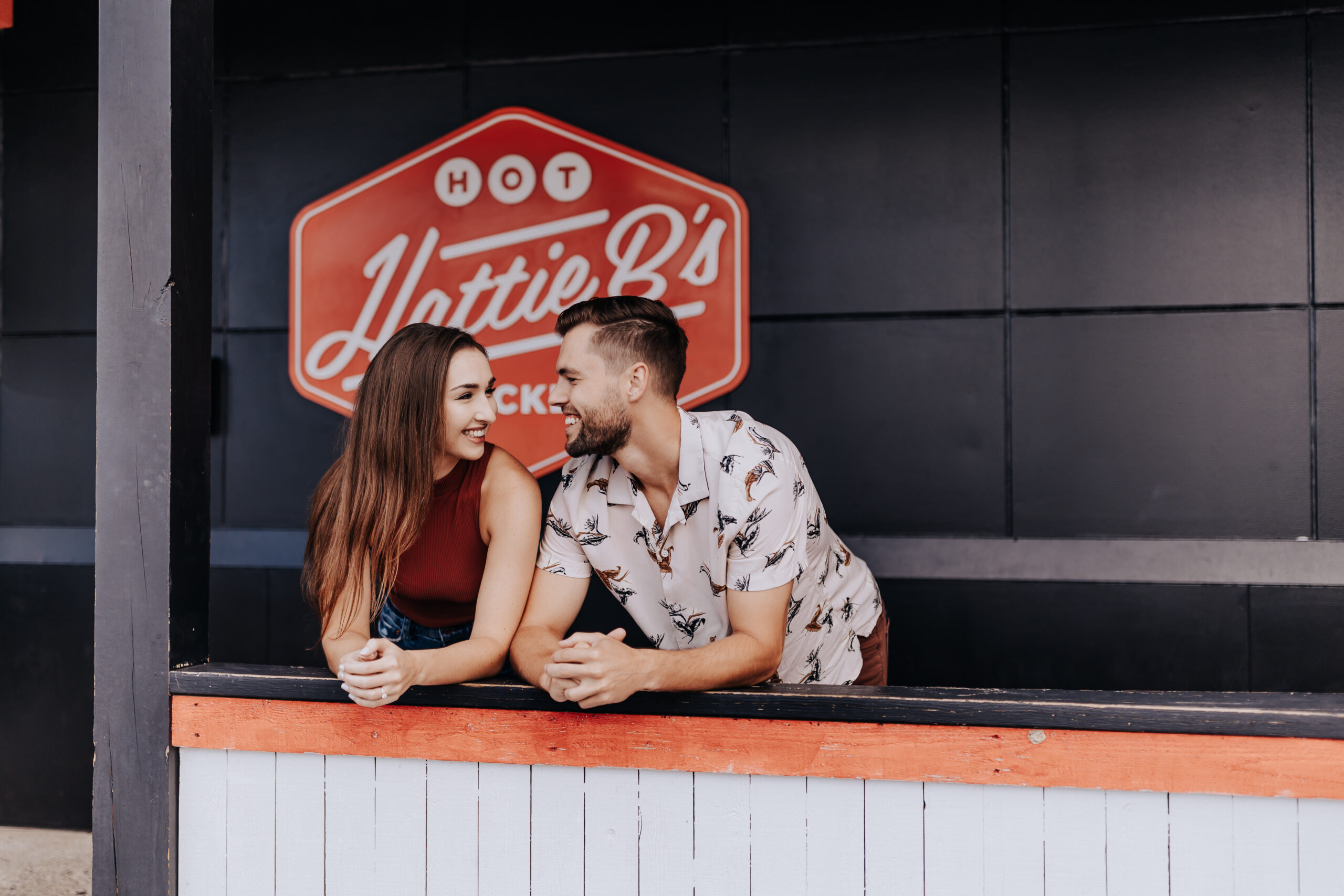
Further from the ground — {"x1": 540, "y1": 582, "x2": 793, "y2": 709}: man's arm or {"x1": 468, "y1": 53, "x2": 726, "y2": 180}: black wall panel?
{"x1": 468, "y1": 53, "x2": 726, "y2": 180}: black wall panel

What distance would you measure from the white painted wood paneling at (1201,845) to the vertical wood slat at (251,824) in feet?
5.84

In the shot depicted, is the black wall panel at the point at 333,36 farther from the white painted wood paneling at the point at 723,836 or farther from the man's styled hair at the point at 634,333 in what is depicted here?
the white painted wood paneling at the point at 723,836

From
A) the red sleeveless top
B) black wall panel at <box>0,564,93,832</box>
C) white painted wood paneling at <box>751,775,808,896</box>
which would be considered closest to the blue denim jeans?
the red sleeveless top

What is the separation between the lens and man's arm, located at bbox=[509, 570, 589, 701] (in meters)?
1.90

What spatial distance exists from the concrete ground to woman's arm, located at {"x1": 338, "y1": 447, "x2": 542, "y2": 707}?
229 cm

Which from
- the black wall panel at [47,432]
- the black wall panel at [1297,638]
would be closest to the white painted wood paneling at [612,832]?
the black wall panel at [1297,638]

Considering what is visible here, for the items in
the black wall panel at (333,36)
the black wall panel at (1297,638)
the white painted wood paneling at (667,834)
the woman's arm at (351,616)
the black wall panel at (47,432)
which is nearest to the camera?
the white painted wood paneling at (667,834)

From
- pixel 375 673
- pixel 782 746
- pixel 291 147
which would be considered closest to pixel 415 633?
pixel 375 673

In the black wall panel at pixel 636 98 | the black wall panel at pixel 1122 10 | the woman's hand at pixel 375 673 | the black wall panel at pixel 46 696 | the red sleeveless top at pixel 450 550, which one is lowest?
the black wall panel at pixel 46 696

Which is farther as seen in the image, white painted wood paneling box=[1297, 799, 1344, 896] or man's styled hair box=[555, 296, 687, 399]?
man's styled hair box=[555, 296, 687, 399]

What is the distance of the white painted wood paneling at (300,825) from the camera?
1.76m

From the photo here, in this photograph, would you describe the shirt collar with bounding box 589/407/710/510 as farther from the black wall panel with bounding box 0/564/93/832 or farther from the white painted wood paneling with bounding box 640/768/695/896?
the black wall panel with bounding box 0/564/93/832

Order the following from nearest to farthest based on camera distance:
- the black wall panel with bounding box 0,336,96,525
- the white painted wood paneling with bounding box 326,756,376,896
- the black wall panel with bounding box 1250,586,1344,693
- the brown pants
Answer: the white painted wood paneling with bounding box 326,756,376,896
the brown pants
the black wall panel with bounding box 1250,586,1344,693
the black wall panel with bounding box 0,336,96,525

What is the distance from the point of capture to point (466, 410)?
7.16 feet
